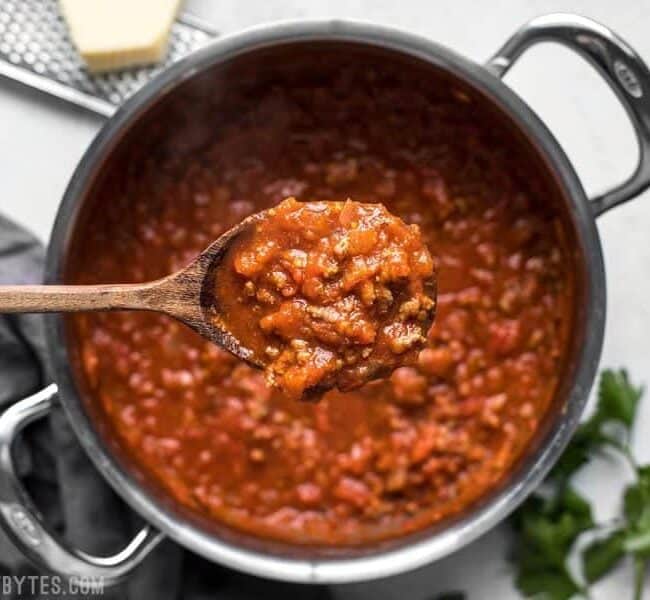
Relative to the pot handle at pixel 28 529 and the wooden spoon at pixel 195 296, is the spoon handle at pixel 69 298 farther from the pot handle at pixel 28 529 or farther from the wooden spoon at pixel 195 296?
the pot handle at pixel 28 529

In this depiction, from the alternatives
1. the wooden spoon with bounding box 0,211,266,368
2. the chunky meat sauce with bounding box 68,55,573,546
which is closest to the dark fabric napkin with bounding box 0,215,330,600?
the chunky meat sauce with bounding box 68,55,573,546

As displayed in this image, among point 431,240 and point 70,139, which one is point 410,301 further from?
point 70,139

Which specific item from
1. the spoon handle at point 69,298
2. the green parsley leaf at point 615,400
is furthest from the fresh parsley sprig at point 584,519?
the spoon handle at point 69,298

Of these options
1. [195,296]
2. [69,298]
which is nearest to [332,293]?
[195,296]

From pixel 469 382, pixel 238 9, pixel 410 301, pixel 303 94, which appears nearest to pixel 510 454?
pixel 469 382

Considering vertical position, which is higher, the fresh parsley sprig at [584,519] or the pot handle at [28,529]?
the fresh parsley sprig at [584,519]
